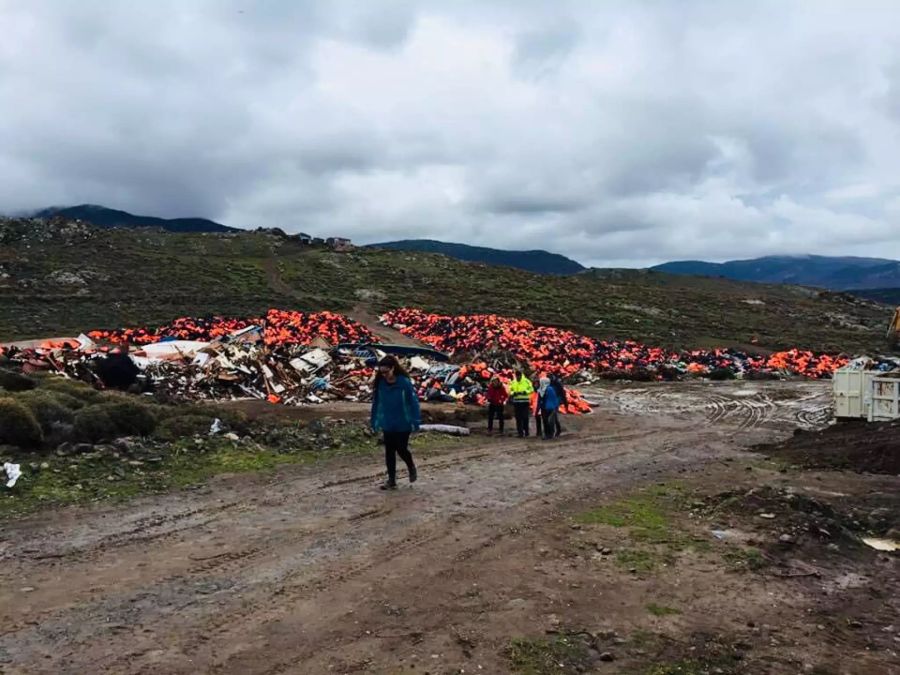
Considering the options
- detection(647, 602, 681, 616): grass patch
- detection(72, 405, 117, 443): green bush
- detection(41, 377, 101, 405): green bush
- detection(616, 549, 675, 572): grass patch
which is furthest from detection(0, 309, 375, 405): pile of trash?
detection(647, 602, 681, 616): grass patch

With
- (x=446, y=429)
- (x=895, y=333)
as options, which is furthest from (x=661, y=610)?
(x=895, y=333)

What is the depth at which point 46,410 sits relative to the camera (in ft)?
31.5

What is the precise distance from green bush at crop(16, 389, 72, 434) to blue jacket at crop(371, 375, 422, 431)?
4.74 m

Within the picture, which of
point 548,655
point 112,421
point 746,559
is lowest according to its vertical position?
point 746,559

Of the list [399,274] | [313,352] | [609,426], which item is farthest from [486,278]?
[609,426]

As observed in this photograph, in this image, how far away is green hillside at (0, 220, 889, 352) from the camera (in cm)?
3888

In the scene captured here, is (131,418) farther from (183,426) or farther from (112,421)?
(183,426)

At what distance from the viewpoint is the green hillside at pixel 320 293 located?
38875 mm

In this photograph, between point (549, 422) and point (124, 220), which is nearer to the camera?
point (549, 422)

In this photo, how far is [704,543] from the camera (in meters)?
6.40

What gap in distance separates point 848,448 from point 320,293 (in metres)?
44.5

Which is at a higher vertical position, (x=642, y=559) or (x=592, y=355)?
→ (x=592, y=355)

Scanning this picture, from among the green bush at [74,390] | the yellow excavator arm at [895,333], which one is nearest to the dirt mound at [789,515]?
the green bush at [74,390]

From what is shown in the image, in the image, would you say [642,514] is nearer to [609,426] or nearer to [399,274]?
[609,426]
